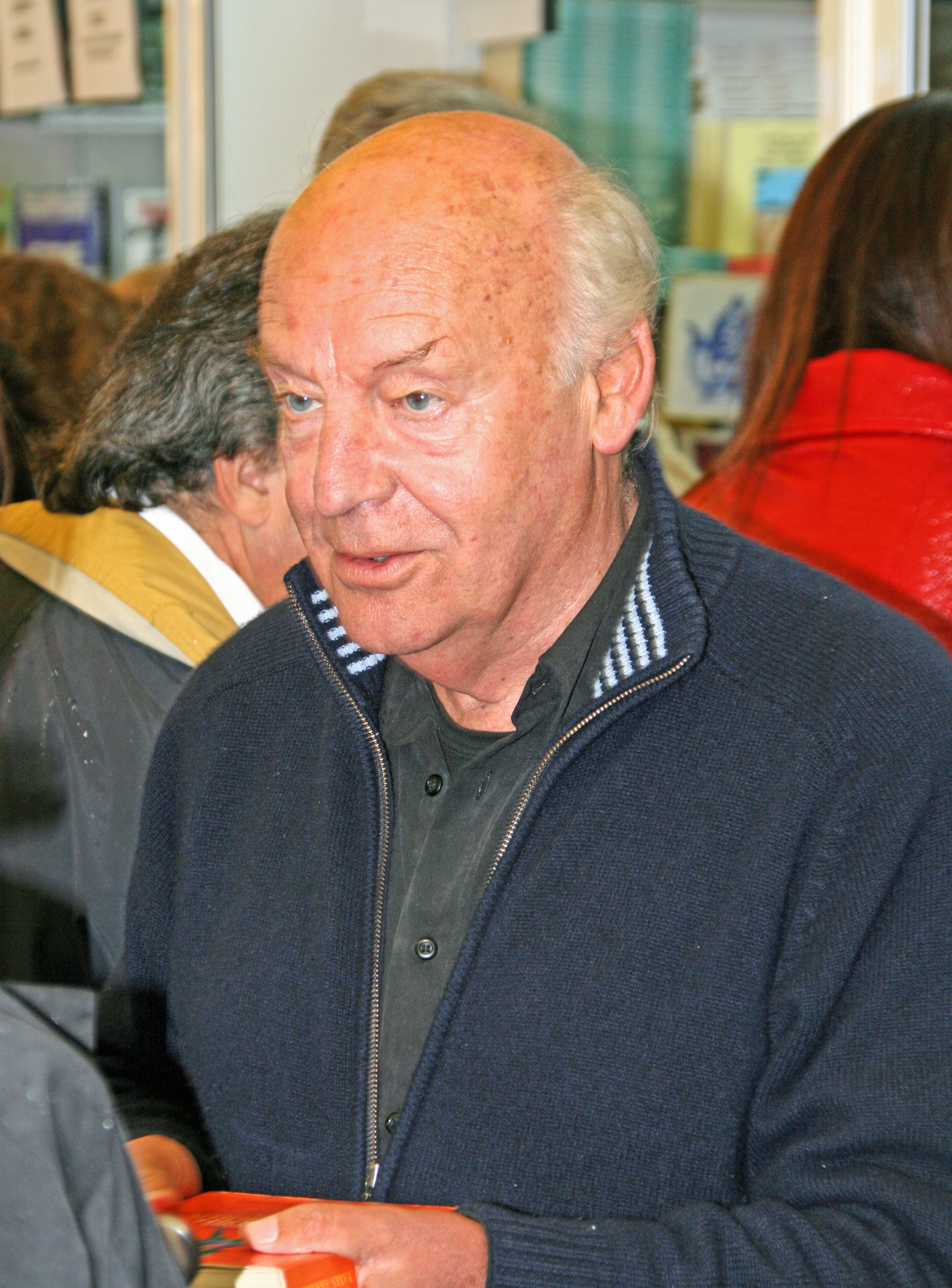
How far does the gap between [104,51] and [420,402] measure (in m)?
3.53

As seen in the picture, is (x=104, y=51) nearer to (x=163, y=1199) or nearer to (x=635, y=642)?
Result: (x=635, y=642)

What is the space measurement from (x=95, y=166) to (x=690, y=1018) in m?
4.02

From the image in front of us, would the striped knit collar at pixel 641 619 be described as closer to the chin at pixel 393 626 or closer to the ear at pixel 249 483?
the chin at pixel 393 626

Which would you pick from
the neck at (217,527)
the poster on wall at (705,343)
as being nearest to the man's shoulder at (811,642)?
the neck at (217,527)

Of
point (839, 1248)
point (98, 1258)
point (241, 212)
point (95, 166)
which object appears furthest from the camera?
point (95, 166)

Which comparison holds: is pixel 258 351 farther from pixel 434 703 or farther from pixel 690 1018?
pixel 690 1018

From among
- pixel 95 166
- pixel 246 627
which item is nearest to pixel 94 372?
pixel 246 627

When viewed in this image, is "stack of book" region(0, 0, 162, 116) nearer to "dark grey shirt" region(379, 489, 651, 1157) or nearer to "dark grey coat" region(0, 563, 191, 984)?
"dark grey coat" region(0, 563, 191, 984)

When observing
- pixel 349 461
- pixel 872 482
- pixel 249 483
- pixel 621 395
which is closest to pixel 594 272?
pixel 621 395

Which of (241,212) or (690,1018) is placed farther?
(241,212)

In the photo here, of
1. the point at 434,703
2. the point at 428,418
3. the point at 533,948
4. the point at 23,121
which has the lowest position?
the point at 533,948

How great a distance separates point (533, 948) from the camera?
1.13 m

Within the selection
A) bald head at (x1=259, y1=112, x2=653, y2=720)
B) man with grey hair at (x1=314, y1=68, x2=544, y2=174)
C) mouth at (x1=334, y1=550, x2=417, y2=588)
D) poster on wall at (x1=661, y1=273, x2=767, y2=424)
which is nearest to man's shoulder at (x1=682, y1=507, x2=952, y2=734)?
bald head at (x1=259, y1=112, x2=653, y2=720)

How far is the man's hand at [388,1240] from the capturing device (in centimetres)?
96
